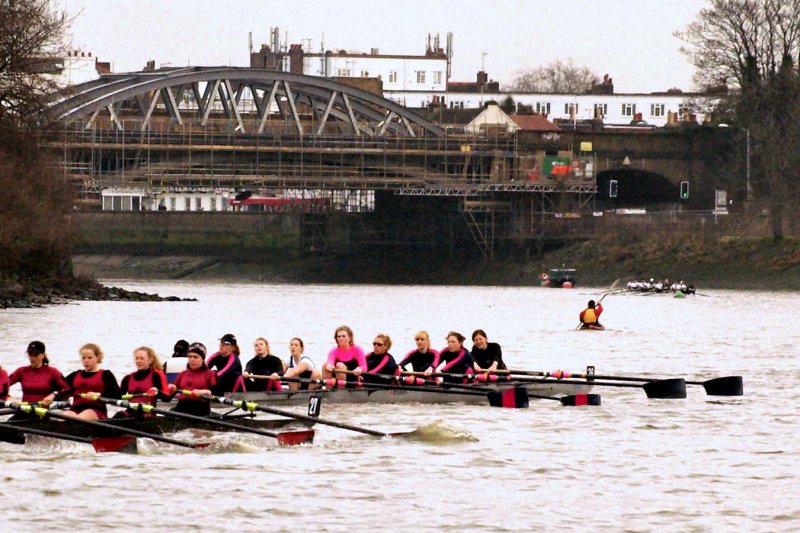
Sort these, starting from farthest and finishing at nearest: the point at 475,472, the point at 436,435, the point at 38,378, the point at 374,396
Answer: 1. the point at 374,396
2. the point at 436,435
3. the point at 38,378
4. the point at 475,472

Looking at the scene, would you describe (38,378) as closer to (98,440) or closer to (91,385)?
(91,385)

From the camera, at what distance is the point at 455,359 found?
94.1 feet

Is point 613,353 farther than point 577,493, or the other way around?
point 613,353

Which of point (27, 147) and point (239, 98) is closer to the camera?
point (27, 147)

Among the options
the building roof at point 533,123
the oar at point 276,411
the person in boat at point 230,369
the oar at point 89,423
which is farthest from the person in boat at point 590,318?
the building roof at point 533,123

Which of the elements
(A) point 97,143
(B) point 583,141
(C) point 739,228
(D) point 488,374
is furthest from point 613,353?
(B) point 583,141

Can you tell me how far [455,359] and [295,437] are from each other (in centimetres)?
594

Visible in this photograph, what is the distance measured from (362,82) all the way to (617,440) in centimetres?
12164

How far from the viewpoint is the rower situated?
22766 millimetres

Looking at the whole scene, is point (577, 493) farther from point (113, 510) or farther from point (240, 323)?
point (240, 323)

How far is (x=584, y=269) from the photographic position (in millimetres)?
100000

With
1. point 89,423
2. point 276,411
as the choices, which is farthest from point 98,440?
point 276,411

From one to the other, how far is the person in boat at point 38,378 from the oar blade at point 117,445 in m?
1.20

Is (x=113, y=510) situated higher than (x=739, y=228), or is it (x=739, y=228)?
(x=739, y=228)
